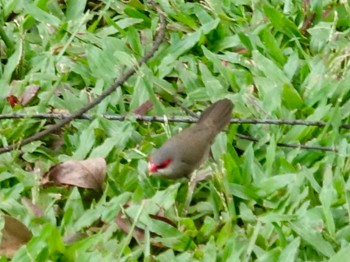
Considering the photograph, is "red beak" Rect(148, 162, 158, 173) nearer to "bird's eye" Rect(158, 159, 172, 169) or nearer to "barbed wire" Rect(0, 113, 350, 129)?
"bird's eye" Rect(158, 159, 172, 169)

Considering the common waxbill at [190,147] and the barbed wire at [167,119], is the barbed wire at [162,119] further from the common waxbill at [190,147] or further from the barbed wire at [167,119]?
the common waxbill at [190,147]

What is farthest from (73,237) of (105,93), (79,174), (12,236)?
(105,93)

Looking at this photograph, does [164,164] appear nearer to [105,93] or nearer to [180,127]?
[180,127]

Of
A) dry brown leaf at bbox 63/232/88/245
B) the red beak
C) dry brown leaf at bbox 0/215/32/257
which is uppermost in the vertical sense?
the red beak

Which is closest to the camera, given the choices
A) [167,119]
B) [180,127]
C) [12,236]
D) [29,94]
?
[12,236]

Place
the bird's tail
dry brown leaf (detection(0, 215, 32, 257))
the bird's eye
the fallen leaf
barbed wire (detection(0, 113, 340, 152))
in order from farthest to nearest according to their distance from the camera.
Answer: the fallen leaf < barbed wire (detection(0, 113, 340, 152)) < the bird's tail < the bird's eye < dry brown leaf (detection(0, 215, 32, 257))

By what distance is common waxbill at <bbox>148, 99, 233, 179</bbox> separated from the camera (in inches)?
162

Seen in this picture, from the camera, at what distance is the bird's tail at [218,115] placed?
4270mm

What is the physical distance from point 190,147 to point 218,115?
7.6 inches

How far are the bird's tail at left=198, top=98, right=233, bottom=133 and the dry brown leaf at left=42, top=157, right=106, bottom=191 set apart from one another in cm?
45

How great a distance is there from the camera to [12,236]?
3.84m

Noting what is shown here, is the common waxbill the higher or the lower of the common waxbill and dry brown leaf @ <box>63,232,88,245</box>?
the higher

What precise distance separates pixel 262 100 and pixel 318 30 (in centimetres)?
63

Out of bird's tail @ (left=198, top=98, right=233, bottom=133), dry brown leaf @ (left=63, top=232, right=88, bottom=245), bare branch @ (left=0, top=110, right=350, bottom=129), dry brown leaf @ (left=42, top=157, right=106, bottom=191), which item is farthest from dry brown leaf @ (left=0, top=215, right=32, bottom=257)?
bird's tail @ (left=198, top=98, right=233, bottom=133)
